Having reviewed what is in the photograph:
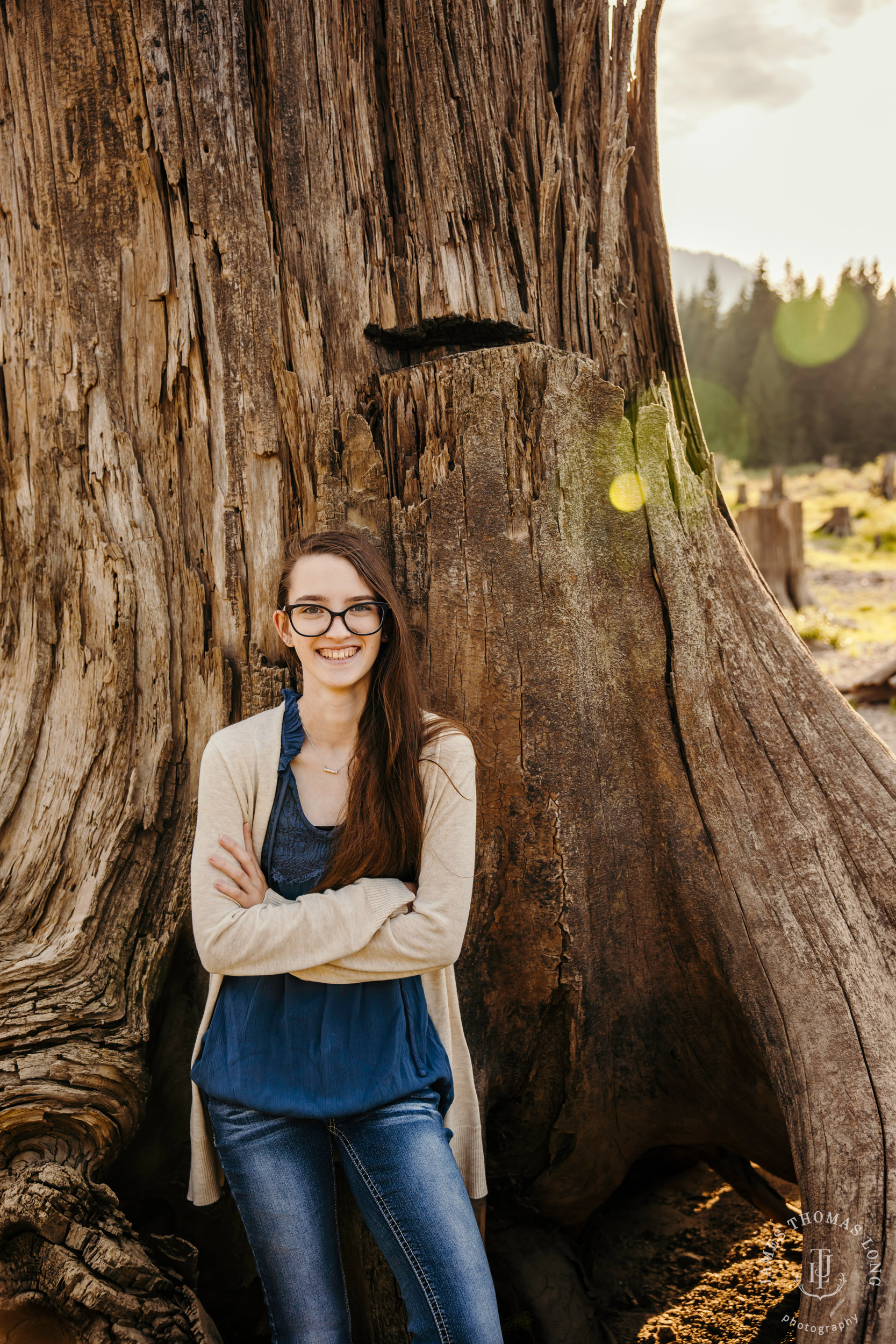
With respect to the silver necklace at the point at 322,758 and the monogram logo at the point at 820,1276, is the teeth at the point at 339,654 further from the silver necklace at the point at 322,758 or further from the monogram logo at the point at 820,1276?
the monogram logo at the point at 820,1276

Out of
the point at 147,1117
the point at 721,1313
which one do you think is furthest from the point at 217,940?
the point at 721,1313

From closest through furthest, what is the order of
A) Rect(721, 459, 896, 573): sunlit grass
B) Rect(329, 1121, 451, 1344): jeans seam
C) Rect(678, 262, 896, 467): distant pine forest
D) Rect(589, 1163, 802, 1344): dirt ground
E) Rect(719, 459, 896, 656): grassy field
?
Rect(329, 1121, 451, 1344): jeans seam → Rect(589, 1163, 802, 1344): dirt ground → Rect(719, 459, 896, 656): grassy field → Rect(721, 459, 896, 573): sunlit grass → Rect(678, 262, 896, 467): distant pine forest

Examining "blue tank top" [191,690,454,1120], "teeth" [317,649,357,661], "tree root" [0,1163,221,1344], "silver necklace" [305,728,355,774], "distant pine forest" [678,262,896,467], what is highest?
"distant pine forest" [678,262,896,467]

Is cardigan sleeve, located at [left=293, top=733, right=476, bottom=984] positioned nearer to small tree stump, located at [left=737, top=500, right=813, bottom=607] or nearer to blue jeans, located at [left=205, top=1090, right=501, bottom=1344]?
blue jeans, located at [left=205, top=1090, right=501, bottom=1344]

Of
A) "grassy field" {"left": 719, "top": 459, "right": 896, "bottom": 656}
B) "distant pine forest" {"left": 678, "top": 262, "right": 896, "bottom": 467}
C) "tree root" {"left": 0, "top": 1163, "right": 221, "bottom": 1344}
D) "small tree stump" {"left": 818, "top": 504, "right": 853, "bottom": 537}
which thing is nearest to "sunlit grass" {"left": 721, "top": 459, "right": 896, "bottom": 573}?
"grassy field" {"left": 719, "top": 459, "right": 896, "bottom": 656}

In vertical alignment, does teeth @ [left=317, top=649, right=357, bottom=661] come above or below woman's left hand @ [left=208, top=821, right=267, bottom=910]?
above

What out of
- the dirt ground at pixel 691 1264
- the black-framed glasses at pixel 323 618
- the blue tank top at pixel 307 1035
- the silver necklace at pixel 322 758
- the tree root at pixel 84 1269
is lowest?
the dirt ground at pixel 691 1264

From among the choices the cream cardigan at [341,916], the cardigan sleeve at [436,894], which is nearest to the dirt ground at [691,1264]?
the cream cardigan at [341,916]

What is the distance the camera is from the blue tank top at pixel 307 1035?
6.24 ft

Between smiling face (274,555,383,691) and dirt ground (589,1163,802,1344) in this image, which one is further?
dirt ground (589,1163,802,1344)

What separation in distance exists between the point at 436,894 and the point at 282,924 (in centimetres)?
36

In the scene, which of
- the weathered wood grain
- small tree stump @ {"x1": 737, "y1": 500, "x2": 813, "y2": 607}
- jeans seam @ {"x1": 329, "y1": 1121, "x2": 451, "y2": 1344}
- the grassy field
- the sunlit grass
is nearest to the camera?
jeans seam @ {"x1": 329, "y1": 1121, "x2": 451, "y2": 1344}

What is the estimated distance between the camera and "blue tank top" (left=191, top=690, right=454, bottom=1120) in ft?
6.24

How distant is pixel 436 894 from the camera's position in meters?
1.98
